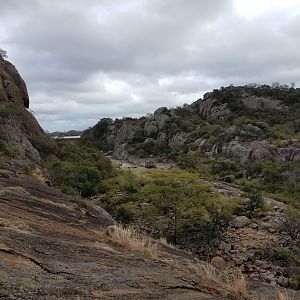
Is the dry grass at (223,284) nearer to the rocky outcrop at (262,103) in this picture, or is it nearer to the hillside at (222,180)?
the hillside at (222,180)

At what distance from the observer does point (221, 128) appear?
66.7 m

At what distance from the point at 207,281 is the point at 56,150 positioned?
92.4 feet

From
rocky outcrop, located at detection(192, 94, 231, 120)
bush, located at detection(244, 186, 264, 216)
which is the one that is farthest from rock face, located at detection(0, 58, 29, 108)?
rocky outcrop, located at detection(192, 94, 231, 120)

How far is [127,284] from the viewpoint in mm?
6082

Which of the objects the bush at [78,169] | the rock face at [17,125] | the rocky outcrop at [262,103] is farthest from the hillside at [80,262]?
the rocky outcrop at [262,103]

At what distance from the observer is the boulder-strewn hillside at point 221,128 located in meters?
55.4

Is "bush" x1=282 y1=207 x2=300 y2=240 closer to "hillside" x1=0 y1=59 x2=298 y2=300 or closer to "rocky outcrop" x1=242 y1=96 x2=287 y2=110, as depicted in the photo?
"hillside" x1=0 y1=59 x2=298 y2=300

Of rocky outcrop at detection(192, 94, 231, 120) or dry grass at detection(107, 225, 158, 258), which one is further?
rocky outcrop at detection(192, 94, 231, 120)

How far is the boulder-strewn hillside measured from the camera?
182ft

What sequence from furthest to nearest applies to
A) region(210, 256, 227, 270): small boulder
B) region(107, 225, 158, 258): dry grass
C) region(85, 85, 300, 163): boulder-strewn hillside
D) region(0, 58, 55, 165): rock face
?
region(85, 85, 300, 163): boulder-strewn hillside → region(0, 58, 55, 165): rock face → region(210, 256, 227, 270): small boulder → region(107, 225, 158, 258): dry grass

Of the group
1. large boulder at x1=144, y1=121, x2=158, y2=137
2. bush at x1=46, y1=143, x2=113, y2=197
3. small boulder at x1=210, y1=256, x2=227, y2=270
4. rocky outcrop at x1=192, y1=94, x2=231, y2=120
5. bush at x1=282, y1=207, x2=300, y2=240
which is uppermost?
rocky outcrop at x1=192, y1=94, x2=231, y2=120

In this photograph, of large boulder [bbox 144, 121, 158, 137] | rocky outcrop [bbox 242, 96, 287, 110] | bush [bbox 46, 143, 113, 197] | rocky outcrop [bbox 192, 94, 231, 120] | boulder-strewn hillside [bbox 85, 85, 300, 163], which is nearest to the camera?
bush [bbox 46, 143, 113, 197]

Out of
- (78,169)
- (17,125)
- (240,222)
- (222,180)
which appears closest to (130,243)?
(240,222)

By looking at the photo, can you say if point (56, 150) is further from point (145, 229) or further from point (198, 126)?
point (198, 126)
